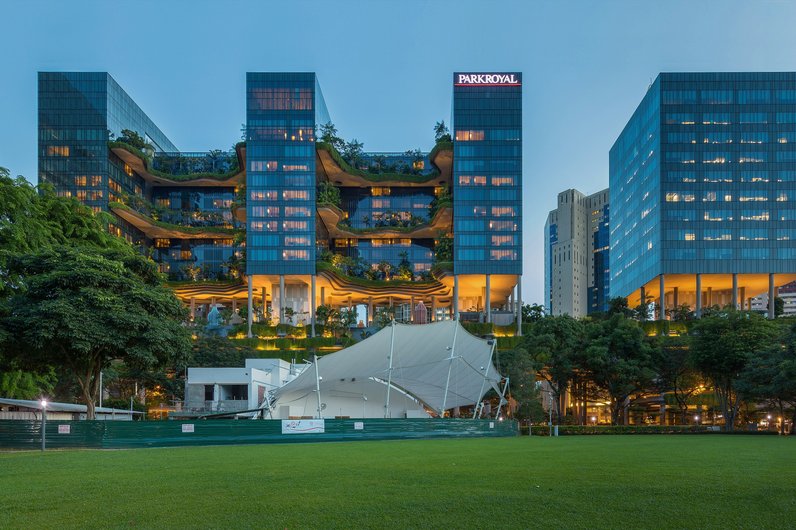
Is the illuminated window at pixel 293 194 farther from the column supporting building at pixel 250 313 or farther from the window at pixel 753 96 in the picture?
the window at pixel 753 96

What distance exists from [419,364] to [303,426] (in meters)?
11.3

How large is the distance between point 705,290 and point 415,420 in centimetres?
9982

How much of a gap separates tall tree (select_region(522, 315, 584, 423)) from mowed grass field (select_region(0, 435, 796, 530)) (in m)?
47.6

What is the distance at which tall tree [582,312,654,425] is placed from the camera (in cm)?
6328

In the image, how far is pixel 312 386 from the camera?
1604 inches

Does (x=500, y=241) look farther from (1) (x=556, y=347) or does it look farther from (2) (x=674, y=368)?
(2) (x=674, y=368)

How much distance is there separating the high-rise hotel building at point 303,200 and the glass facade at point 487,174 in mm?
187

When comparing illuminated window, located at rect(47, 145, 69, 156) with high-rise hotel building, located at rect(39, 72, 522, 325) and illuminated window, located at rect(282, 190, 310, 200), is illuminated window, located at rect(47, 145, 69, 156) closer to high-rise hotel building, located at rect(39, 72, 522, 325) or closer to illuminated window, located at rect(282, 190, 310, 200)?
high-rise hotel building, located at rect(39, 72, 522, 325)

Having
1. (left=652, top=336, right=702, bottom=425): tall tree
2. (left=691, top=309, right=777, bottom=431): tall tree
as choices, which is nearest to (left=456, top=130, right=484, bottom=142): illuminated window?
(left=652, top=336, right=702, bottom=425): tall tree

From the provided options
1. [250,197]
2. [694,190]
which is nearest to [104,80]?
[250,197]

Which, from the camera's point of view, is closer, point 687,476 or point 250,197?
point 687,476

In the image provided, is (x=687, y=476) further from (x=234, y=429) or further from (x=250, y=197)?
(x=250, y=197)

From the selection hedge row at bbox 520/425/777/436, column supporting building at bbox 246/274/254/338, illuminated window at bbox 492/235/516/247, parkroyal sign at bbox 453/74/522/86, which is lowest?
hedge row at bbox 520/425/777/436

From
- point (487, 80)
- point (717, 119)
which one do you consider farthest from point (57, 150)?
point (717, 119)
